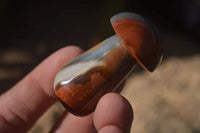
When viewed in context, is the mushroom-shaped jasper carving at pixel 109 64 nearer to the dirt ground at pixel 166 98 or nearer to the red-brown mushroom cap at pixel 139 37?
the red-brown mushroom cap at pixel 139 37

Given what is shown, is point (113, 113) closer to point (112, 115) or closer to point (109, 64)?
point (112, 115)

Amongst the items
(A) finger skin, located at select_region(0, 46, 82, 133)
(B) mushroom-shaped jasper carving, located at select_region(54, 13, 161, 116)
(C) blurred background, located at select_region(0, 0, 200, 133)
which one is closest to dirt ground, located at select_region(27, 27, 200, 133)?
(C) blurred background, located at select_region(0, 0, 200, 133)

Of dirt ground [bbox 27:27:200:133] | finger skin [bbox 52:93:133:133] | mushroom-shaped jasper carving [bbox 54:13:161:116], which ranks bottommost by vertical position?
dirt ground [bbox 27:27:200:133]

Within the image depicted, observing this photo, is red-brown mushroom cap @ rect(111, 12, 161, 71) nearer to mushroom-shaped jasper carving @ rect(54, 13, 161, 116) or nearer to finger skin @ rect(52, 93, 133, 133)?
mushroom-shaped jasper carving @ rect(54, 13, 161, 116)

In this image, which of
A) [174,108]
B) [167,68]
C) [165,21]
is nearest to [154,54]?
[174,108]

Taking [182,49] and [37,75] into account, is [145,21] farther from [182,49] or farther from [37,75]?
[182,49]

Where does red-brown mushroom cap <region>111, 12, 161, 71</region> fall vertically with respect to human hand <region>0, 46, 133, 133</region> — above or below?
above

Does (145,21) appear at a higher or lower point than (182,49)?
higher
